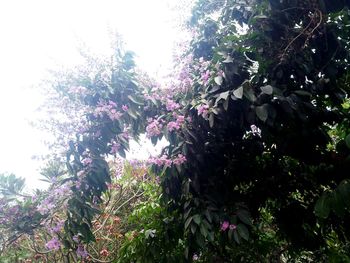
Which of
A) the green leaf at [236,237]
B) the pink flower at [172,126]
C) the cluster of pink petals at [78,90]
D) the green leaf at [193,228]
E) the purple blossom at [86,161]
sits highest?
the cluster of pink petals at [78,90]

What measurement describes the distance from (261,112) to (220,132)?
437 mm

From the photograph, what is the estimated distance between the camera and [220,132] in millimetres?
2098

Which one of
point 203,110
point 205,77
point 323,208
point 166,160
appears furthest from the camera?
point 205,77

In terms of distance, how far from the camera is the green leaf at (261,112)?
1.68 metres

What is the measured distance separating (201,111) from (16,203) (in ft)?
4.94

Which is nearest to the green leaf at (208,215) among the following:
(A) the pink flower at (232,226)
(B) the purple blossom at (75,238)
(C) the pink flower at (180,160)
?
(A) the pink flower at (232,226)

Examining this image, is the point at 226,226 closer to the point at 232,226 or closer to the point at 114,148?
the point at 232,226

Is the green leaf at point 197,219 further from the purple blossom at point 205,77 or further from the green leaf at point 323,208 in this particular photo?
the purple blossom at point 205,77

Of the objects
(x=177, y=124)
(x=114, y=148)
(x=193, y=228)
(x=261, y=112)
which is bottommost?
(x=193, y=228)

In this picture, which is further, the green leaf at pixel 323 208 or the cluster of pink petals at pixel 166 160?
the cluster of pink petals at pixel 166 160

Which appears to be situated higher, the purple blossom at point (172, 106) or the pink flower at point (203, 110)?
the purple blossom at point (172, 106)

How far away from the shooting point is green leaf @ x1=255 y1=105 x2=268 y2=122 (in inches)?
66.0

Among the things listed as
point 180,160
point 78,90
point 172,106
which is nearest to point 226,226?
point 180,160

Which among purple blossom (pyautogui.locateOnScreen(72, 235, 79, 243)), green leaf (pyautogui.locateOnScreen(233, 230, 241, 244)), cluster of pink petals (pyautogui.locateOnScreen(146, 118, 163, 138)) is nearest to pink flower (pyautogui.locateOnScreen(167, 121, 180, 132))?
cluster of pink petals (pyautogui.locateOnScreen(146, 118, 163, 138))
